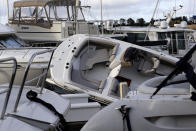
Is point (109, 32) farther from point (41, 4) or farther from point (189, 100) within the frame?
point (189, 100)

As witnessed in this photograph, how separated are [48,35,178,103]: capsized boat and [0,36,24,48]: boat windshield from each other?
12.5 feet

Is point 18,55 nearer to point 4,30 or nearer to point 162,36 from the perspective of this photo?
point 4,30

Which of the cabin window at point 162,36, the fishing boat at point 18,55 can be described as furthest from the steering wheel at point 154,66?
the cabin window at point 162,36

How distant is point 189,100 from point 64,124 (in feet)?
4.67

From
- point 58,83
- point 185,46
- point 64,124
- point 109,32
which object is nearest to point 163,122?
point 64,124

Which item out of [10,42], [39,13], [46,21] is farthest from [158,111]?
[39,13]

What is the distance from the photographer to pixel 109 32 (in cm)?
1628

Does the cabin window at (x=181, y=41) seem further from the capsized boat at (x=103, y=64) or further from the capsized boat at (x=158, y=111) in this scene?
the capsized boat at (x=158, y=111)

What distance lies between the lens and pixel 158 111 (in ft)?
10.8

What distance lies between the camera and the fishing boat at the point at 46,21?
1579cm

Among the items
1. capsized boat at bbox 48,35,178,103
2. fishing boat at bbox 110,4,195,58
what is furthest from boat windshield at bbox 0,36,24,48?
fishing boat at bbox 110,4,195,58

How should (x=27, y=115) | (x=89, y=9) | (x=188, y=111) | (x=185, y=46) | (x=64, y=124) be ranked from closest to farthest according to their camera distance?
(x=188, y=111), (x=27, y=115), (x=64, y=124), (x=185, y=46), (x=89, y=9)

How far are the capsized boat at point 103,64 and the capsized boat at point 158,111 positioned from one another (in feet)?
15.0

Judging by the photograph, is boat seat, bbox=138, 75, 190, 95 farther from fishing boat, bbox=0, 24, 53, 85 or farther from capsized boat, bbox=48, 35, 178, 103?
capsized boat, bbox=48, 35, 178, 103
